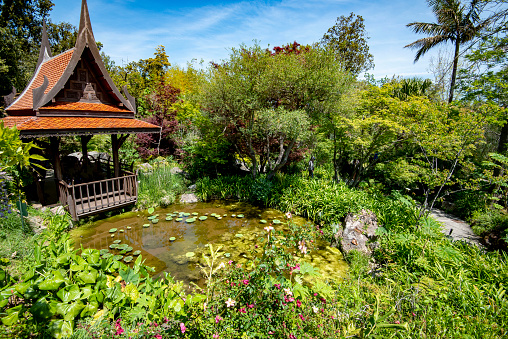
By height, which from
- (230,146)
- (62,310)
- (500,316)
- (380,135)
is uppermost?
(380,135)

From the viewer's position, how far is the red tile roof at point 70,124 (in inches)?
218

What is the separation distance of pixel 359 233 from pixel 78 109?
28.7 ft

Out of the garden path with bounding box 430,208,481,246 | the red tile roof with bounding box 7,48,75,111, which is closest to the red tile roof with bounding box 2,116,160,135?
the red tile roof with bounding box 7,48,75,111

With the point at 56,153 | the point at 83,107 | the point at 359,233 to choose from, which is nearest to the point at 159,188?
the point at 56,153

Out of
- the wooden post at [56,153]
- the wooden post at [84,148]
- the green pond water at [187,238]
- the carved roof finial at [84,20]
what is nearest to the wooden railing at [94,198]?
the wooden post at [56,153]

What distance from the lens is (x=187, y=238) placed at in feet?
21.2

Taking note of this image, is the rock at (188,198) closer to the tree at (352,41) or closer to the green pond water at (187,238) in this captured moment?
the green pond water at (187,238)

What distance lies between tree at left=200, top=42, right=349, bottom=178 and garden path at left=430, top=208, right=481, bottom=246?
532 cm

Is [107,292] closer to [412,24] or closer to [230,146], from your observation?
[230,146]

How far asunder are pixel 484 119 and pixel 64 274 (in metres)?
7.96

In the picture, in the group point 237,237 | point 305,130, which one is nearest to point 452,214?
point 305,130

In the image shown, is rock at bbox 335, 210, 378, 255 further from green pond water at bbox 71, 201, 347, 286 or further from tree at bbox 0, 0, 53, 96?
tree at bbox 0, 0, 53, 96

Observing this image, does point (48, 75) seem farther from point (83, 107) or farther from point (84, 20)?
point (84, 20)

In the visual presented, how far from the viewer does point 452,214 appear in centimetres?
860
